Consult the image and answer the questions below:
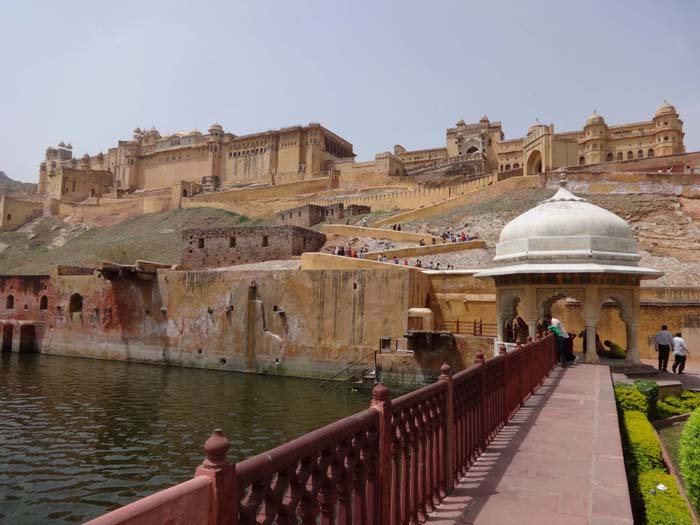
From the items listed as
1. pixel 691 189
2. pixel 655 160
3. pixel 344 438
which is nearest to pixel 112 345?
pixel 344 438

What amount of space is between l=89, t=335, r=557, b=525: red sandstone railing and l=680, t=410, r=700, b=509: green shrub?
203 centimetres

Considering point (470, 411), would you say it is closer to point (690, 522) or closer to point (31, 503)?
point (690, 522)

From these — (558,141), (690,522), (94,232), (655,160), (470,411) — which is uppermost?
(558,141)

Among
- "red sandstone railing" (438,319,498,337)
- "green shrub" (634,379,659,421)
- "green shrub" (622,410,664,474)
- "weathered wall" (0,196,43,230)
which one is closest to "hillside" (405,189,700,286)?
"red sandstone railing" (438,319,498,337)

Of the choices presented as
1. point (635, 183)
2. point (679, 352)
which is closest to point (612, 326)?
point (679, 352)

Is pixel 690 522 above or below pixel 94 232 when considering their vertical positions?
below

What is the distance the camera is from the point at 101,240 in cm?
6072

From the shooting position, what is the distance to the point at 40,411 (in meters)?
14.2

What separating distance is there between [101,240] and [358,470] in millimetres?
63925

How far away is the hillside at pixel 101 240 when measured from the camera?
5094cm

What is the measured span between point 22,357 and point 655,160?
1890 inches

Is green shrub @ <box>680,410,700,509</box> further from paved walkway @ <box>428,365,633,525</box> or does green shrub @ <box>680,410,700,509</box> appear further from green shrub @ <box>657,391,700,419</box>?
green shrub @ <box>657,391,700,419</box>

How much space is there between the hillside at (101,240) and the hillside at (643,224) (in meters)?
24.5

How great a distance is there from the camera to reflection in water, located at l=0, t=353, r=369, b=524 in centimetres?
895
